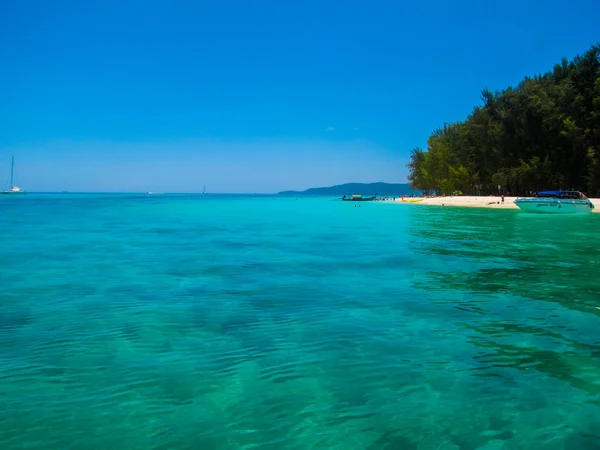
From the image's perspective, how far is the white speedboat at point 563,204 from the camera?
48906 millimetres

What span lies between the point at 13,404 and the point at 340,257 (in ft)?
50.6

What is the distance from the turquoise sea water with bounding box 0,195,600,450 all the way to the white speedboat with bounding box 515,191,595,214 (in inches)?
1576

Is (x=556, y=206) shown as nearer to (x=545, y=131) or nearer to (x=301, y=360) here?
(x=545, y=131)

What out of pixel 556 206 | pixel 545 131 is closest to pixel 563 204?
pixel 556 206

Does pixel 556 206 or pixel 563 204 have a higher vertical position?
pixel 563 204

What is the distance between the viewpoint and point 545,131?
67.3 metres

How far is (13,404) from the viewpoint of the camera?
5.44m

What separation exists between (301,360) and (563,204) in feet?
173

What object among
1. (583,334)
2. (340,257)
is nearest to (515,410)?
(583,334)

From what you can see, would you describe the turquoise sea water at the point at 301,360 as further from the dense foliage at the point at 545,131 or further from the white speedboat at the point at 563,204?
the dense foliage at the point at 545,131

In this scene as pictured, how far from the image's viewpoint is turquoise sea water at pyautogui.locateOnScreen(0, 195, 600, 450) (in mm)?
4938

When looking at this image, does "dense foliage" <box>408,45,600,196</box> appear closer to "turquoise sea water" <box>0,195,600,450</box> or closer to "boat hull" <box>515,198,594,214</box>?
"boat hull" <box>515,198,594,214</box>

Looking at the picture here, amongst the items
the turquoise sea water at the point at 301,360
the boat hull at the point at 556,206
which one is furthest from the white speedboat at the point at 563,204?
the turquoise sea water at the point at 301,360

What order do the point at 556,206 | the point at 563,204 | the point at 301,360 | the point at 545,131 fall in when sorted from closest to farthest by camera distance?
the point at 301,360 → the point at 563,204 → the point at 556,206 → the point at 545,131
